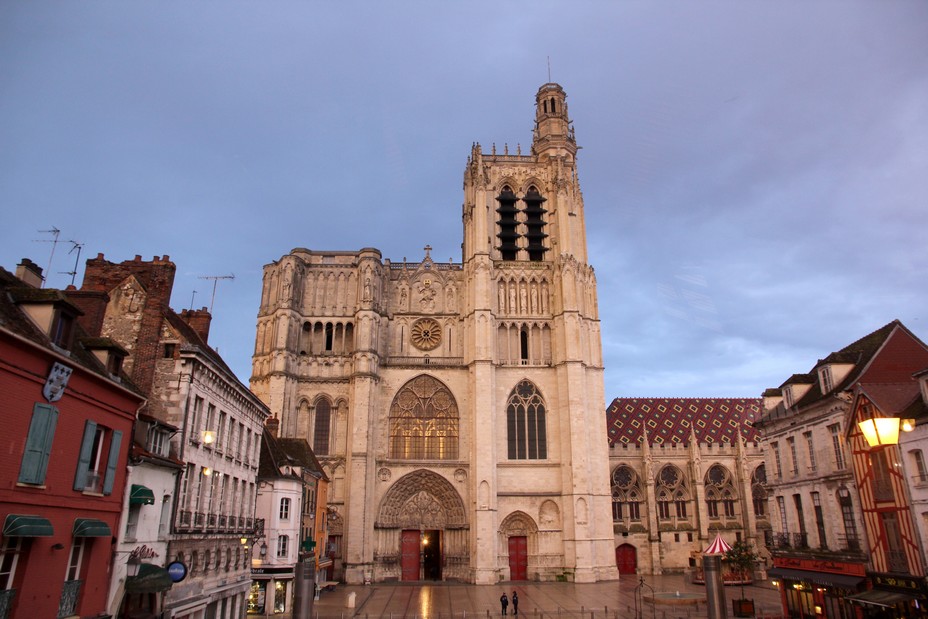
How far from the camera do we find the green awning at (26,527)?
34.3 feet

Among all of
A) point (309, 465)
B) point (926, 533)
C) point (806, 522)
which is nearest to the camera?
point (926, 533)

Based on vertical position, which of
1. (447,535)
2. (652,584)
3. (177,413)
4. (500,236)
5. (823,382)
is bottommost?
(652,584)

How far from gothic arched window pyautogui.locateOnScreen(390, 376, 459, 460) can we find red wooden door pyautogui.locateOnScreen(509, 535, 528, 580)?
6.36 m

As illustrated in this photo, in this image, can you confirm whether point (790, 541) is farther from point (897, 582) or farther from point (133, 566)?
point (133, 566)

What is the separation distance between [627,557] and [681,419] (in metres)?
12.4

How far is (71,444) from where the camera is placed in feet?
41.0

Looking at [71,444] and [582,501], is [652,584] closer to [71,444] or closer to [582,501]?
[582,501]

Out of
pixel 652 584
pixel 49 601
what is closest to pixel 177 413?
pixel 49 601

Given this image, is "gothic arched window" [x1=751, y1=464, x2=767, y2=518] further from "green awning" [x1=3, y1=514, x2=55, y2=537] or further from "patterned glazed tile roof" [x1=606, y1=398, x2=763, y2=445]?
"green awning" [x1=3, y1=514, x2=55, y2=537]

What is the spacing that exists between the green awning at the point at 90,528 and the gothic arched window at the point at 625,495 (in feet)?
135

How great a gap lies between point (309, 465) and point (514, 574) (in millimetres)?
14962

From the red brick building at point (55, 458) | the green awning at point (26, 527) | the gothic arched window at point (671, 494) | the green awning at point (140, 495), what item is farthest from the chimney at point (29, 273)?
the gothic arched window at point (671, 494)

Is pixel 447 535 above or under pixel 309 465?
under

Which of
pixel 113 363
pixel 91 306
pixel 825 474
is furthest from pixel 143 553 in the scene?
pixel 825 474
